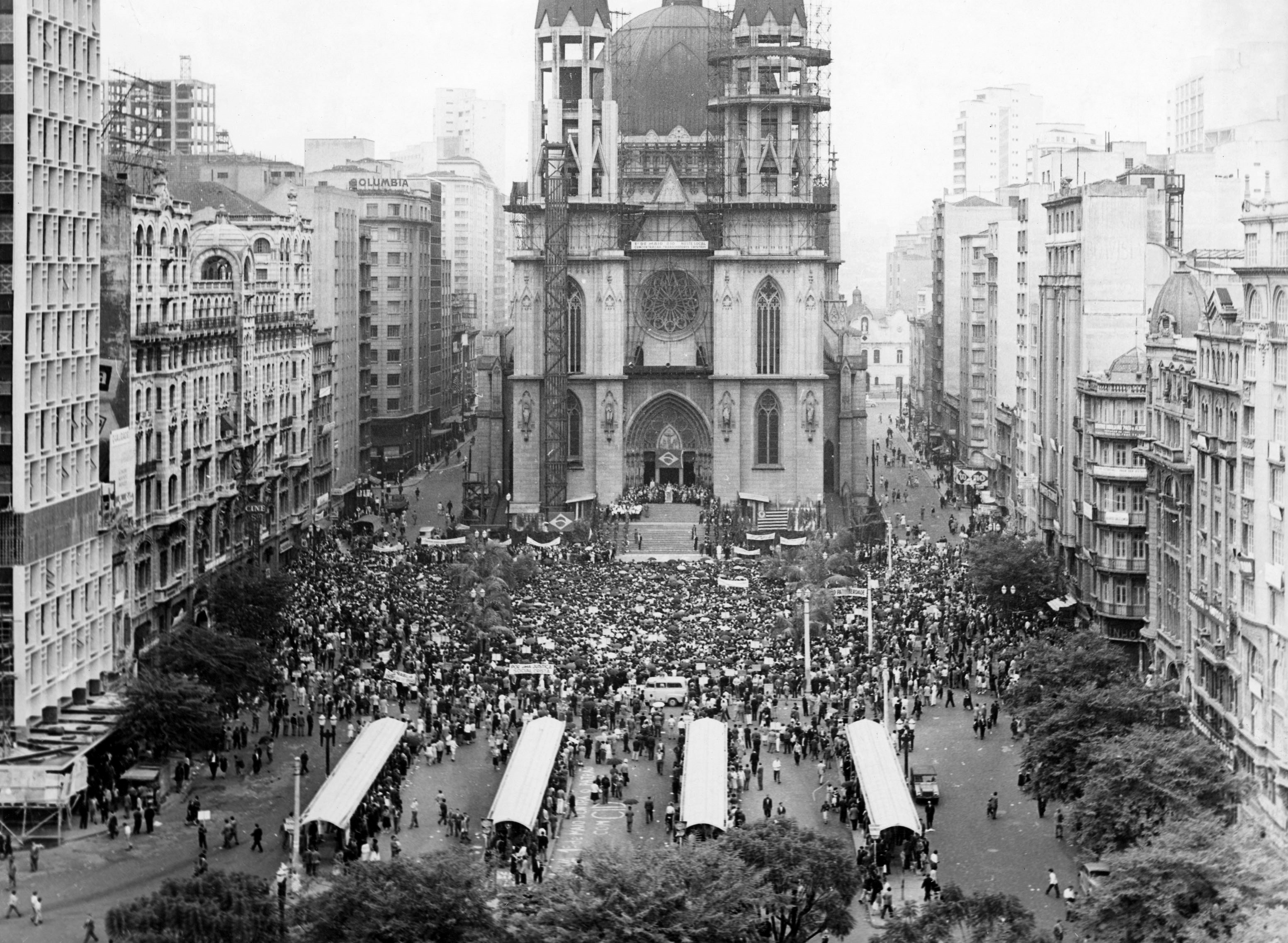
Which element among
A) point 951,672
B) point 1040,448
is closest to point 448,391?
point 1040,448

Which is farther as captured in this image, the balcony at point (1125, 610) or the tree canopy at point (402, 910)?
the balcony at point (1125, 610)

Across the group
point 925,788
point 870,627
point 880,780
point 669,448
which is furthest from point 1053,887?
point 669,448

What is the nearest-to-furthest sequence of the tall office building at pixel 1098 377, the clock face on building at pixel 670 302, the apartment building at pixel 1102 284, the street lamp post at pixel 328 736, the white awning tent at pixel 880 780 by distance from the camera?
the white awning tent at pixel 880 780 < the street lamp post at pixel 328 736 < the tall office building at pixel 1098 377 < the apartment building at pixel 1102 284 < the clock face on building at pixel 670 302

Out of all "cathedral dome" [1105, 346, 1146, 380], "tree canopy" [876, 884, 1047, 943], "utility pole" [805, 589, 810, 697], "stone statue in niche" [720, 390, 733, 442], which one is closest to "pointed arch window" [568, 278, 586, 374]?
"stone statue in niche" [720, 390, 733, 442]

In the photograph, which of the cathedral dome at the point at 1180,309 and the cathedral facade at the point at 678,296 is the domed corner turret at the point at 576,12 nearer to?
the cathedral facade at the point at 678,296

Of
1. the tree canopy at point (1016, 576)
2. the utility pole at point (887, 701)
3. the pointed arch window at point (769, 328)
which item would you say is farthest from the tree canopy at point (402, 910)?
the pointed arch window at point (769, 328)

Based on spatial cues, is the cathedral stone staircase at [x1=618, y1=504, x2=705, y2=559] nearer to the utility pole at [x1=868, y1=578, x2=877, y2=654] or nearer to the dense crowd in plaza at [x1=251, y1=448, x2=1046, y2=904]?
the dense crowd in plaza at [x1=251, y1=448, x2=1046, y2=904]
